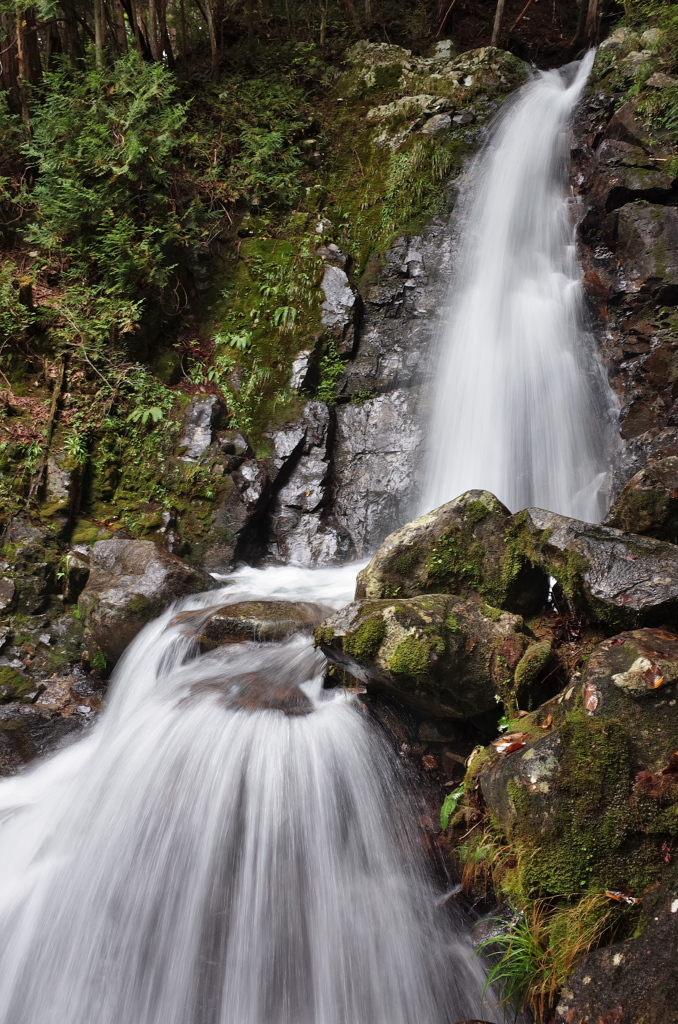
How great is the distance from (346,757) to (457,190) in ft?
30.0

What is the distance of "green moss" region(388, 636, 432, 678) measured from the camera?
3.54 m

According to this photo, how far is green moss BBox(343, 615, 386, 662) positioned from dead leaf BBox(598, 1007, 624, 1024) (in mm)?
1913

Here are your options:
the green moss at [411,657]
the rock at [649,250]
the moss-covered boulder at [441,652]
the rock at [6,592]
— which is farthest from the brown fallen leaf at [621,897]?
the rock at [649,250]

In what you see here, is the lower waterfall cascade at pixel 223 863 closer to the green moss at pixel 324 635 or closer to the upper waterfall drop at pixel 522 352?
the green moss at pixel 324 635

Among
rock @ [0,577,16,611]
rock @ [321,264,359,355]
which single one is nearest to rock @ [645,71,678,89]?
rock @ [321,264,359,355]

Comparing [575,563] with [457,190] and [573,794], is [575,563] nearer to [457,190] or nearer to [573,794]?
[573,794]

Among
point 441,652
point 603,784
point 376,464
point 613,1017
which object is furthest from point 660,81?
point 613,1017

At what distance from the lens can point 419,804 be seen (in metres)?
3.57

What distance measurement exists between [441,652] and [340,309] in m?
6.26

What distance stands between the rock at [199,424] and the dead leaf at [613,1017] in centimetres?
630

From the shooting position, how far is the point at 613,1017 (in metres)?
2.13

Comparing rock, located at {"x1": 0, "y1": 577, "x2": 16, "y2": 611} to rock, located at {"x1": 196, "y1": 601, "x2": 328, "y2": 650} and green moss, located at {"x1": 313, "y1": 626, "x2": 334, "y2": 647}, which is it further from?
green moss, located at {"x1": 313, "y1": 626, "x2": 334, "y2": 647}

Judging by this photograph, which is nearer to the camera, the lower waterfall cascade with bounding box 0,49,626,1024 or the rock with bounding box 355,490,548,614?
the lower waterfall cascade with bounding box 0,49,626,1024

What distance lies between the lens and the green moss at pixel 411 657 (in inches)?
139
